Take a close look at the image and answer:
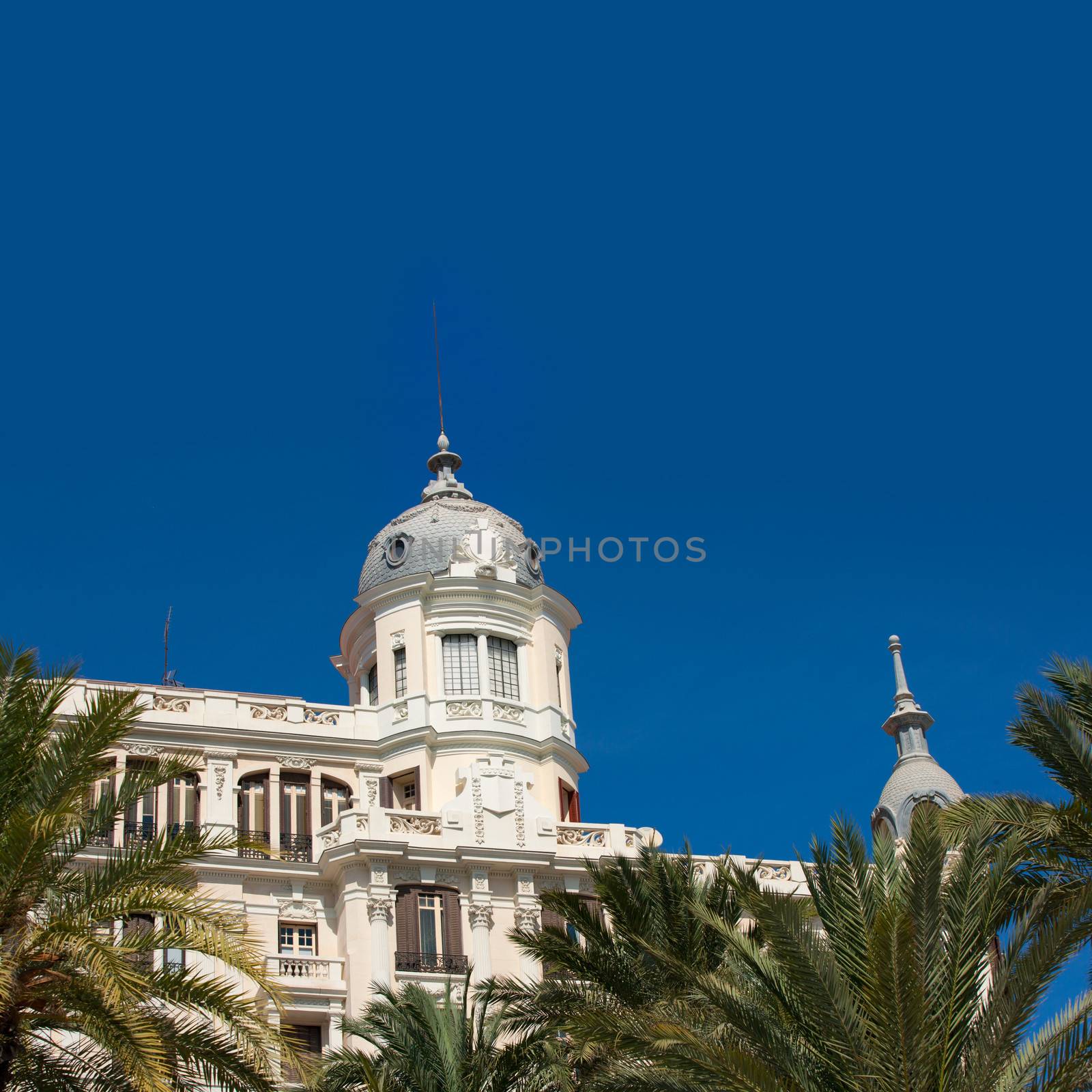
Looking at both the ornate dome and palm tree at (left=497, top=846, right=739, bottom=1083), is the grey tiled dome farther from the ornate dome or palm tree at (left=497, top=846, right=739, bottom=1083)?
palm tree at (left=497, top=846, right=739, bottom=1083)

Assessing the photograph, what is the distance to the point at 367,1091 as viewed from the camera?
104 feet

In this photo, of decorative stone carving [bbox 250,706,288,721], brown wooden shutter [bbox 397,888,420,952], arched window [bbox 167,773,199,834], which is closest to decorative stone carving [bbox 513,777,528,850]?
brown wooden shutter [bbox 397,888,420,952]

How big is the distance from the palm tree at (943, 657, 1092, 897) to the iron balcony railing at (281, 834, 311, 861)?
25062 mm

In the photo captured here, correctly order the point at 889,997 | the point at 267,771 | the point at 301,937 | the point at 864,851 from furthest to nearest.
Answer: the point at 267,771 → the point at 301,937 → the point at 864,851 → the point at 889,997

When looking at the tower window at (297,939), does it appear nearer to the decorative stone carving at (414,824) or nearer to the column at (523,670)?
the decorative stone carving at (414,824)

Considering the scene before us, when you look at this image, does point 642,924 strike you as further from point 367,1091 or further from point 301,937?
point 301,937

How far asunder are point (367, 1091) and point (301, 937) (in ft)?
66.0

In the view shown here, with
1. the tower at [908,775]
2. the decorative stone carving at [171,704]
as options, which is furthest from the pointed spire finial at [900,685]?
the decorative stone carving at [171,704]

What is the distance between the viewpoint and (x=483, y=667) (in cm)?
5866

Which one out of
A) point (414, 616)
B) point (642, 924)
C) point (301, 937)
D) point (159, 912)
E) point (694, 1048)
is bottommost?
point (694, 1048)

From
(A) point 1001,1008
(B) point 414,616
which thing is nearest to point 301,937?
(B) point 414,616

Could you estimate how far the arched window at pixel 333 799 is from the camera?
2165 inches

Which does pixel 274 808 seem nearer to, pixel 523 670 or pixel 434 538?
pixel 523 670

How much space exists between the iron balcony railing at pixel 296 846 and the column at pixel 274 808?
0.18 metres
